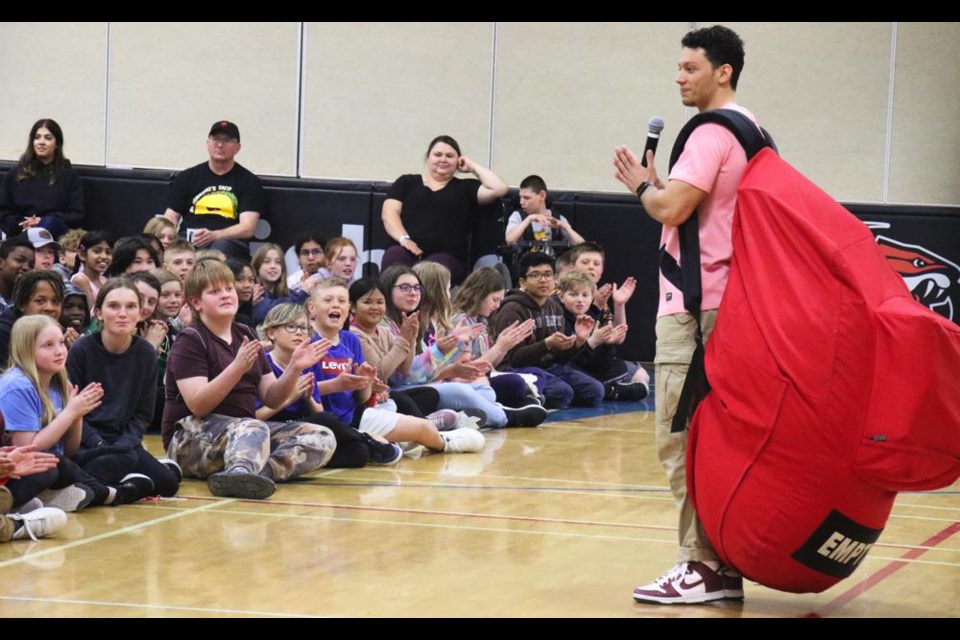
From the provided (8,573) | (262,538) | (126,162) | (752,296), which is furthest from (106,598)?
(126,162)

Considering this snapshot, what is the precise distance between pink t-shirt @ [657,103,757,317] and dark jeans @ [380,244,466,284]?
6.75 m

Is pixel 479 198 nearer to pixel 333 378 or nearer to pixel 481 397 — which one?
pixel 481 397

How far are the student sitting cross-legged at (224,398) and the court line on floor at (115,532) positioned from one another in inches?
10.4

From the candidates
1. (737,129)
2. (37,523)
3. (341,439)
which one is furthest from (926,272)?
(37,523)

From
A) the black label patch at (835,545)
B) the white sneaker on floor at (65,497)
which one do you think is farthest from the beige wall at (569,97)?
the black label patch at (835,545)

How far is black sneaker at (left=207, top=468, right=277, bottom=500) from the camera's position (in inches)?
242

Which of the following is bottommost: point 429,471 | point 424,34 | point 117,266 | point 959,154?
point 429,471

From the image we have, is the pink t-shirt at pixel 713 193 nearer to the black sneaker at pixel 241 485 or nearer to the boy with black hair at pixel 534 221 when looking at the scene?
the black sneaker at pixel 241 485

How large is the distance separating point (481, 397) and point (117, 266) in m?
2.39

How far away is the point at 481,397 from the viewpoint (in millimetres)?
8789

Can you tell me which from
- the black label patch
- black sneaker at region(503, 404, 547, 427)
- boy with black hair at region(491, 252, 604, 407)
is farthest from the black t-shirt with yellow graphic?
the black label patch

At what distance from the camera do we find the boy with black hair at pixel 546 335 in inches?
385

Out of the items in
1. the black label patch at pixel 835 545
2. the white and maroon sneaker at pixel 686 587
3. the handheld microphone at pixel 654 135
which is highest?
the handheld microphone at pixel 654 135

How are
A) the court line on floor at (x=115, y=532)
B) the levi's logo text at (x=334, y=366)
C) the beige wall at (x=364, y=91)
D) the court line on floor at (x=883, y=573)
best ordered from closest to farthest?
the court line on floor at (x=883, y=573) < the court line on floor at (x=115, y=532) < the levi's logo text at (x=334, y=366) < the beige wall at (x=364, y=91)
